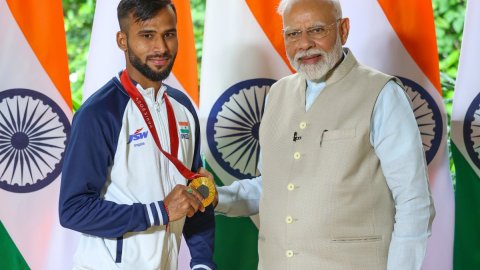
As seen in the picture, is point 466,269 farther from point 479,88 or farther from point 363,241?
point 363,241

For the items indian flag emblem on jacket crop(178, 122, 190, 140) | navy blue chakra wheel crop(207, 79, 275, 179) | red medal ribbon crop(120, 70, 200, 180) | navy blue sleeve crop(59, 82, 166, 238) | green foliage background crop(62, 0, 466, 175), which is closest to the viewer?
navy blue sleeve crop(59, 82, 166, 238)

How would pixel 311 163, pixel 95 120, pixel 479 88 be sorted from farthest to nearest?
pixel 479 88 < pixel 311 163 < pixel 95 120

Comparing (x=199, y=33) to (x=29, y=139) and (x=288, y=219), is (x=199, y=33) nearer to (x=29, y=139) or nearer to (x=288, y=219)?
(x=29, y=139)

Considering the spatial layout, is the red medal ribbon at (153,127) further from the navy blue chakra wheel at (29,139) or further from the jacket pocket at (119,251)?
the navy blue chakra wheel at (29,139)

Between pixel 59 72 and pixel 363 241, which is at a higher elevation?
pixel 59 72

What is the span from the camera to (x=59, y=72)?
2953mm

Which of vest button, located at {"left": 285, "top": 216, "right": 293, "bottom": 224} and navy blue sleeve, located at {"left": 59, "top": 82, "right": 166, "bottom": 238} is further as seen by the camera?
vest button, located at {"left": 285, "top": 216, "right": 293, "bottom": 224}

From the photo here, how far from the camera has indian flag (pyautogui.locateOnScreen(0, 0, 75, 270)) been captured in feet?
9.43

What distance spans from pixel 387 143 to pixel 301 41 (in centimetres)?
39

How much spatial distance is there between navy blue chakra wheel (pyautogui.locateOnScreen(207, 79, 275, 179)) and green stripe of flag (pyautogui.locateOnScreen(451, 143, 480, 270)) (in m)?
0.74

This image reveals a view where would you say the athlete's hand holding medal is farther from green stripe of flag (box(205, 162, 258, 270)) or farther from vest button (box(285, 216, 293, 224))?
green stripe of flag (box(205, 162, 258, 270))

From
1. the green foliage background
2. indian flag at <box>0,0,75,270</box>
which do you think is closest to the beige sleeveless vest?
indian flag at <box>0,0,75,270</box>

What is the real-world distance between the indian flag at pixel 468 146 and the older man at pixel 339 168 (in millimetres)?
752

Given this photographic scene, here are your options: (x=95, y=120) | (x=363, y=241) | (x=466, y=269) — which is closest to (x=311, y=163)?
Result: (x=363, y=241)
